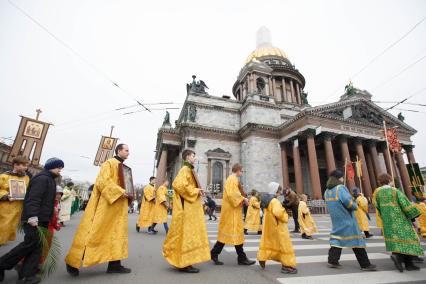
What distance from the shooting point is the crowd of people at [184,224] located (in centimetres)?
332

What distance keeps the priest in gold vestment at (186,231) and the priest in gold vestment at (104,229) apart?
0.75 meters

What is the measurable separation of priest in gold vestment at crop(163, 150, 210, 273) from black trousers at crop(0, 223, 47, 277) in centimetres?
181

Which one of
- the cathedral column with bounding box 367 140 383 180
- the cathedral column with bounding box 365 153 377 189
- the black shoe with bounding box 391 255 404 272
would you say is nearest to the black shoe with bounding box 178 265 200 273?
the black shoe with bounding box 391 255 404 272

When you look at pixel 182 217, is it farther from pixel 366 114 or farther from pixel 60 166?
pixel 366 114

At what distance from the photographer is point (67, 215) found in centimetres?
1115

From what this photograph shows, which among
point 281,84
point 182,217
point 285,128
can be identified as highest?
point 281,84

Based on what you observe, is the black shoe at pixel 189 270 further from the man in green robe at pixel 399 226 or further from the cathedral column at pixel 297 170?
the cathedral column at pixel 297 170

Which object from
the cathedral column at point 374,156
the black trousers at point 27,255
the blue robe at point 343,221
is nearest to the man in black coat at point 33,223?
the black trousers at point 27,255

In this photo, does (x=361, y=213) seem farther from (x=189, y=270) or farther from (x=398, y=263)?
(x=189, y=270)

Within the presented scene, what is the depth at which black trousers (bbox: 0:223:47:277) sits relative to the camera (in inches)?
119

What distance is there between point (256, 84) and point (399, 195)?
28.7 m

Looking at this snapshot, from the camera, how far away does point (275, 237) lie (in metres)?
4.14

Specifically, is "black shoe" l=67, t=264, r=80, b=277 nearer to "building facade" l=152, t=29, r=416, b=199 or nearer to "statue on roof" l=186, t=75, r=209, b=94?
"building facade" l=152, t=29, r=416, b=199

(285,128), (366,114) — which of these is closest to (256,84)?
(285,128)
